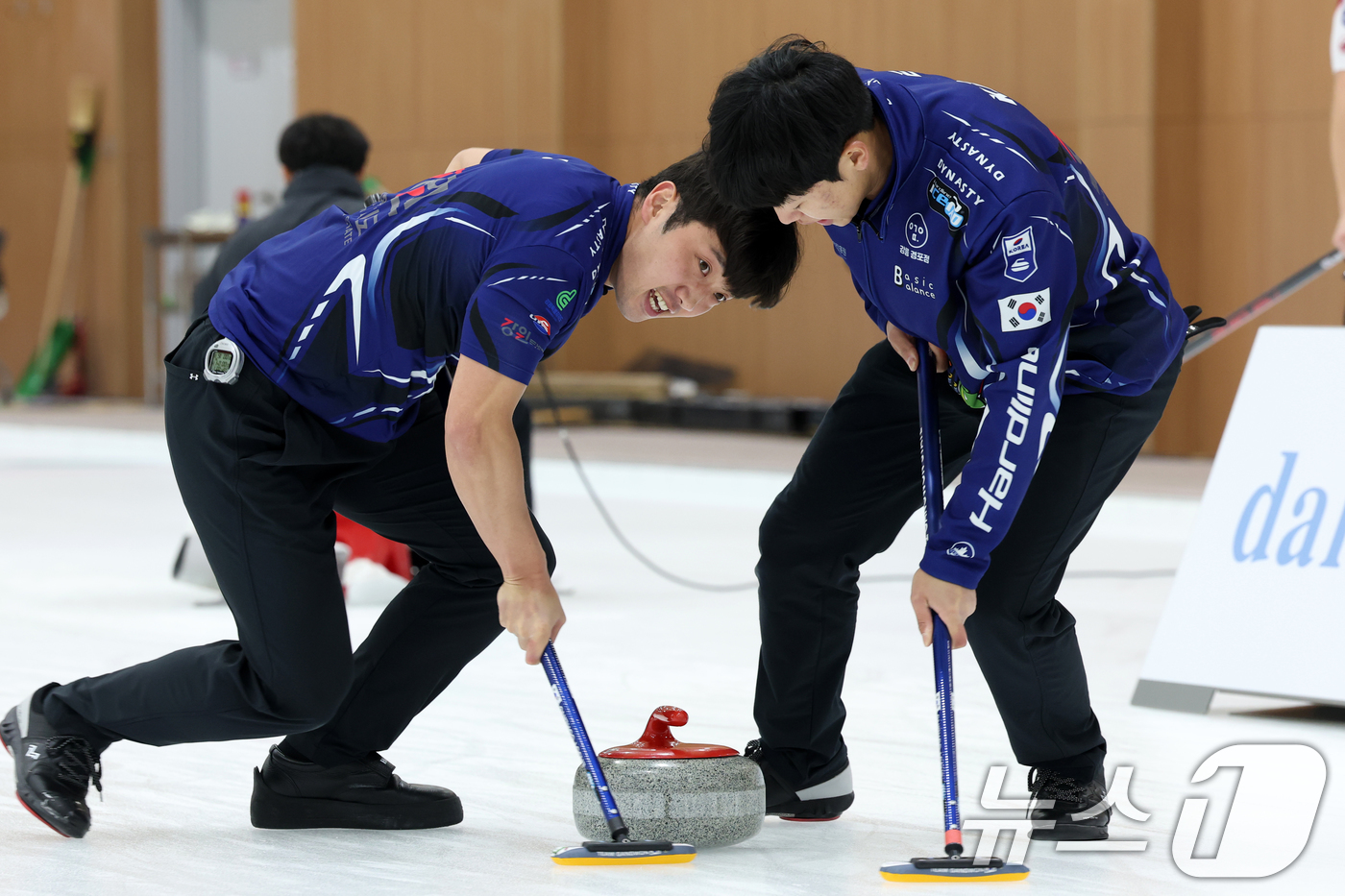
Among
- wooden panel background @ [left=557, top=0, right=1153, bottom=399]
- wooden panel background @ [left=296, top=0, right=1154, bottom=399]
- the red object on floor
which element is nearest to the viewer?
the red object on floor

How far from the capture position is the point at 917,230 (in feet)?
6.42

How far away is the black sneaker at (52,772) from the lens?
7.12ft

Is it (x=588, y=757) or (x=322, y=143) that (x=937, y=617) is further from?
(x=322, y=143)

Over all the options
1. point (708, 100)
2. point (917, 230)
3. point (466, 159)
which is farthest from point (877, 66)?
point (917, 230)

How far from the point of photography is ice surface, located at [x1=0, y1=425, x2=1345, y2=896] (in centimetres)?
205

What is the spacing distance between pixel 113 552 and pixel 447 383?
3387 millimetres

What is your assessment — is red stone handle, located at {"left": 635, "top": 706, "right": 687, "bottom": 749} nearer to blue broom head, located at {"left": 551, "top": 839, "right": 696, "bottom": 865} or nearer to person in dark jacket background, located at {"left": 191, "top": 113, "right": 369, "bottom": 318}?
blue broom head, located at {"left": 551, "top": 839, "right": 696, "bottom": 865}

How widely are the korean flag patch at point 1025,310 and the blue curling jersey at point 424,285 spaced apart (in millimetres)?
492

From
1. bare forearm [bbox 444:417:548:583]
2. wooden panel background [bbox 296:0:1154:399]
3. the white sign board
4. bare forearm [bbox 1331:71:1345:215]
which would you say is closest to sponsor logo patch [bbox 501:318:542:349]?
bare forearm [bbox 444:417:548:583]

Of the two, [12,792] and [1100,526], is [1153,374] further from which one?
[1100,526]

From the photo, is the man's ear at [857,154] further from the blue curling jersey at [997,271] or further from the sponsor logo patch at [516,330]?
the sponsor logo patch at [516,330]

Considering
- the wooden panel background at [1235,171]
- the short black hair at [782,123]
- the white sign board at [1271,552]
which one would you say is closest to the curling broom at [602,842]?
the short black hair at [782,123]

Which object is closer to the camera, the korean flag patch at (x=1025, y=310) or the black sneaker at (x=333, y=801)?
the korean flag patch at (x=1025, y=310)

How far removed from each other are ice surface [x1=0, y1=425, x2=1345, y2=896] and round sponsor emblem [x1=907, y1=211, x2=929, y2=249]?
32.0 inches
